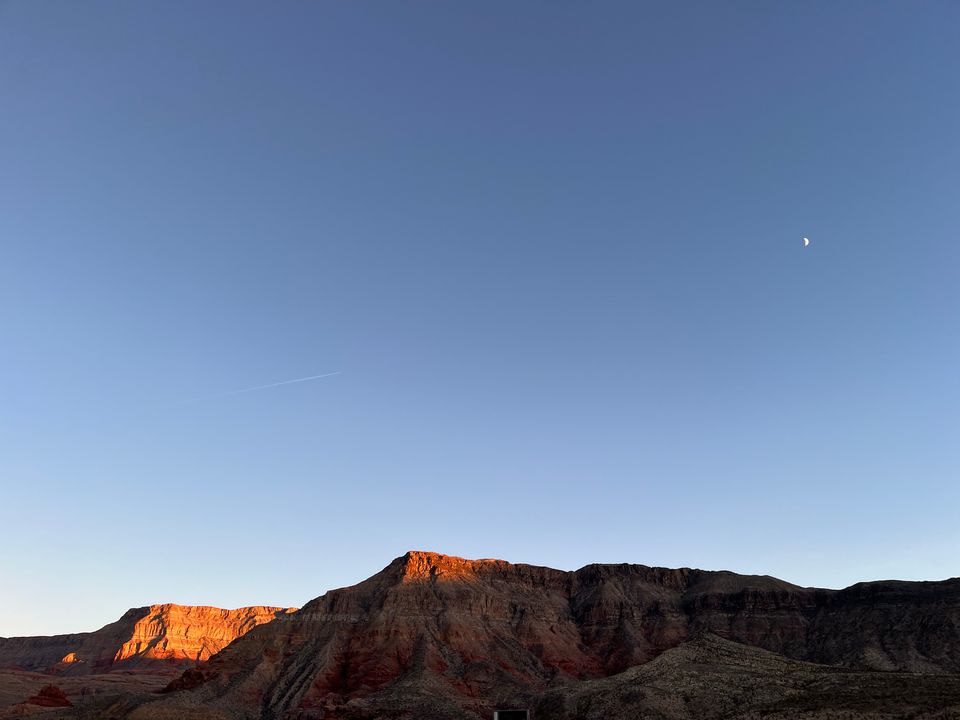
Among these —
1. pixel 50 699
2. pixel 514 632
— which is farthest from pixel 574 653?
pixel 50 699

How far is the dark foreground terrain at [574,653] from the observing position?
78625 millimetres

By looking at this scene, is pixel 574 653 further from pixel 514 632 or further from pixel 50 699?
pixel 50 699

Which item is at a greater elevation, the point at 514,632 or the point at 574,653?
the point at 514,632

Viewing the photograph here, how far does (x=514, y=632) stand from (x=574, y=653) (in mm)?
12676

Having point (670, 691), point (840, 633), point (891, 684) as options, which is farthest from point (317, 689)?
point (840, 633)

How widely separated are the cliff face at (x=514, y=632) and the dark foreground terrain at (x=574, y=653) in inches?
15.0

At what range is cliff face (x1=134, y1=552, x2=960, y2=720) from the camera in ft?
384

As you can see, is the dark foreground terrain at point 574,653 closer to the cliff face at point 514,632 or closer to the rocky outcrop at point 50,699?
the cliff face at point 514,632

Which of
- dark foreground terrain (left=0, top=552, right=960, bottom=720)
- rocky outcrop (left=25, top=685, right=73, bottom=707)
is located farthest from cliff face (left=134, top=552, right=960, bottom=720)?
rocky outcrop (left=25, top=685, right=73, bottom=707)

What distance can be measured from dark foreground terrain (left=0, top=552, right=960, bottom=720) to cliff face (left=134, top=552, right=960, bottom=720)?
0.38 m

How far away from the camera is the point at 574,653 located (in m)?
146

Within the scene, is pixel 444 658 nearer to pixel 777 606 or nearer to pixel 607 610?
pixel 607 610

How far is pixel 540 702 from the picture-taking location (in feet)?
296

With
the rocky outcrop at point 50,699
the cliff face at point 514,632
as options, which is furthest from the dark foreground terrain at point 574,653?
the rocky outcrop at point 50,699
